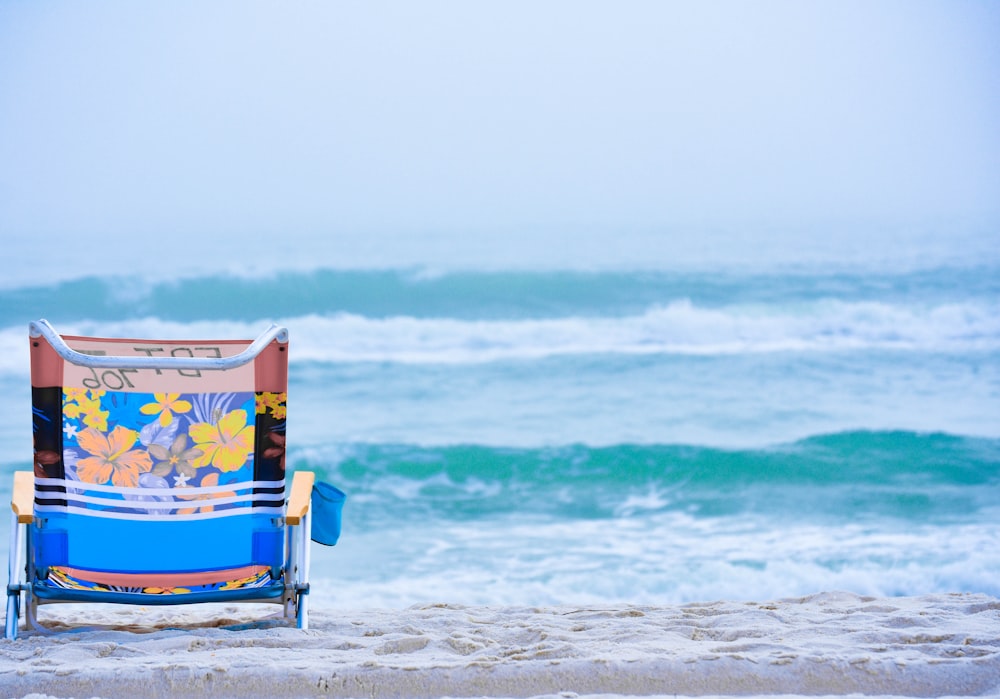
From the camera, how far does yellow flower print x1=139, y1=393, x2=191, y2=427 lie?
1.96 metres

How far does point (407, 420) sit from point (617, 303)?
437 centimetres

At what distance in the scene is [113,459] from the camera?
198 centimetres

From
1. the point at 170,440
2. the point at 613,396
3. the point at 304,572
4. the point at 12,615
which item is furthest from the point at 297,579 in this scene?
the point at 613,396

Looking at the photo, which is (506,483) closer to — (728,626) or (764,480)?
(764,480)

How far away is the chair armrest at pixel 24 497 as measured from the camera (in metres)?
1.95

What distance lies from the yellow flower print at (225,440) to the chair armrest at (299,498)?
0.14m

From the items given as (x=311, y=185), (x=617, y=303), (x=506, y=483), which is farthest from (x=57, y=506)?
(x=311, y=185)

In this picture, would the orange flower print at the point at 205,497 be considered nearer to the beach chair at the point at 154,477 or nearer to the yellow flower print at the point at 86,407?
the beach chair at the point at 154,477

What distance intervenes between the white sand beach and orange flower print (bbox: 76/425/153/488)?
1.00 ft

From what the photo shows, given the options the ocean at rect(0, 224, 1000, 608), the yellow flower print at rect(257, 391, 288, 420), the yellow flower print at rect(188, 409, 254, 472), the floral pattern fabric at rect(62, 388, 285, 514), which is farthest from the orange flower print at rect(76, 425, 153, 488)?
the ocean at rect(0, 224, 1000, 608)

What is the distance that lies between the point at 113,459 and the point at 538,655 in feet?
3.07

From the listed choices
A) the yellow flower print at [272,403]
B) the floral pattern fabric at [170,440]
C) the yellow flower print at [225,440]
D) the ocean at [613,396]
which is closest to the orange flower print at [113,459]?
the floral pattern fabric at [170,440]

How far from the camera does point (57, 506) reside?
6.52 feet

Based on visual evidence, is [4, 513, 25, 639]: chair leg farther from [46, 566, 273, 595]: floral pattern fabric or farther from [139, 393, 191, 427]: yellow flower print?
[139, 393, 191, 427]: yellow flower print
